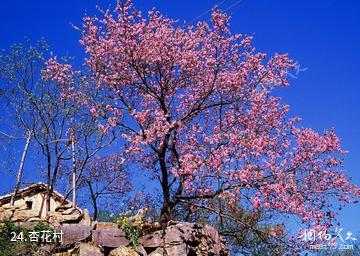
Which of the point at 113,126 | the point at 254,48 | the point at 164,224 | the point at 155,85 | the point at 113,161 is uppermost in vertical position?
the point at 113,161

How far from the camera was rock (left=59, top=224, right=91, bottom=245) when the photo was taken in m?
14.0

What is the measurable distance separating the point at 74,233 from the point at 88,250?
696 mm

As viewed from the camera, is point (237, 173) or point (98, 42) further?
point (98, 42)

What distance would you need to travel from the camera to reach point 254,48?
17.5m

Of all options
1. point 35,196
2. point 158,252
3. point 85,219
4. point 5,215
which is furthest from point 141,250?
point 35,196

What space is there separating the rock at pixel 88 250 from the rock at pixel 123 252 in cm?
33

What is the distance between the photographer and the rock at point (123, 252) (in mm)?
13859

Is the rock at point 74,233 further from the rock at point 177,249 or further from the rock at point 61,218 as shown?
the rock at point 177,249

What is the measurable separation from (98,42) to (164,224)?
6.60 metres

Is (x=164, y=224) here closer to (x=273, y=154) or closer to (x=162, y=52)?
(x=273, y=154)

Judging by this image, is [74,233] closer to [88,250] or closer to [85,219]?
[88,250]

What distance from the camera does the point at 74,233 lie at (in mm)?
14125

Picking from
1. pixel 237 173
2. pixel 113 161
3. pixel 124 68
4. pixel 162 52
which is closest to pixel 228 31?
pixel 162 52

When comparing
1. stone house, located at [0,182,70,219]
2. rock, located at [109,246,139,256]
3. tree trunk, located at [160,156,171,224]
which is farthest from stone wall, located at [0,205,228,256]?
stone house, located at [0,182,70,219]
